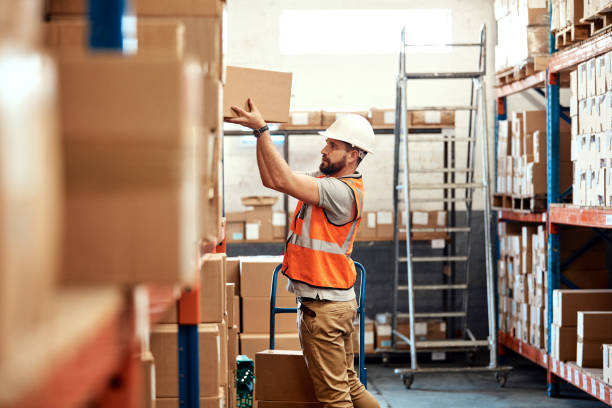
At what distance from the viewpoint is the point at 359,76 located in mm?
9539

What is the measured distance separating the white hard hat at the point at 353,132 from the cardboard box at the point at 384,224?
3977 mm

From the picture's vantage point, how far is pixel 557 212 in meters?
6.62

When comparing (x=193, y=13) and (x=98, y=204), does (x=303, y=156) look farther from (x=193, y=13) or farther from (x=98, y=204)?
(x=98, y=204)

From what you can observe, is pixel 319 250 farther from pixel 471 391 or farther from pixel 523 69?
pixel 523 69

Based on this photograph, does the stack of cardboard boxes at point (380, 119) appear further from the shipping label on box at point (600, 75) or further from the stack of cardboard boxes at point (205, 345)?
the stack of cardboard boxes at point (205, 345)

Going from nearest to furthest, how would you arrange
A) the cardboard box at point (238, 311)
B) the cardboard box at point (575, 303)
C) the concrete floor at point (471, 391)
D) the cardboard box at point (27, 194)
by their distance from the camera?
1. the cardboard box at point (27, 194)
2. the cardboard box at point (238, 311)
3. the cardboard box at point (575, 303)
4. the concrete floor at point (471, 391)

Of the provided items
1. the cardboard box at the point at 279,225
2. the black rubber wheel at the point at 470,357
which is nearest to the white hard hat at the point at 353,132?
the cardboard box at the point at 279,225

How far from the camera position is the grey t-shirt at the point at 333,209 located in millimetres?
4219

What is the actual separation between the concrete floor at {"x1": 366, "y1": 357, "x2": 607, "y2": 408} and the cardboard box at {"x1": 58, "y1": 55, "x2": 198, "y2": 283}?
19.0ft

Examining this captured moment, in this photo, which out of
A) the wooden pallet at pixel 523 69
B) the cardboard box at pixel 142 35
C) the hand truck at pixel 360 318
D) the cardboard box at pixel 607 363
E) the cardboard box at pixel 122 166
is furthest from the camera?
the wooden pallet at pixel 523 69

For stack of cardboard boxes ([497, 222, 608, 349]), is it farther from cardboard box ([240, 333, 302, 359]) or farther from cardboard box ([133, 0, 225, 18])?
cardboard box ([133, 0, 225, 18])

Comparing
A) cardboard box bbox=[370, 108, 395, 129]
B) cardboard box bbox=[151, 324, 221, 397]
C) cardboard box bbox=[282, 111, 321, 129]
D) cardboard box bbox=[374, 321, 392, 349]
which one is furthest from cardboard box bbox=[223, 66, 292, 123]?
cardboard box bbox=[374, 321, 392, 349]

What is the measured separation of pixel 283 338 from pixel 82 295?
15.5 feet

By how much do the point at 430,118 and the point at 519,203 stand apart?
1449 millimetres
